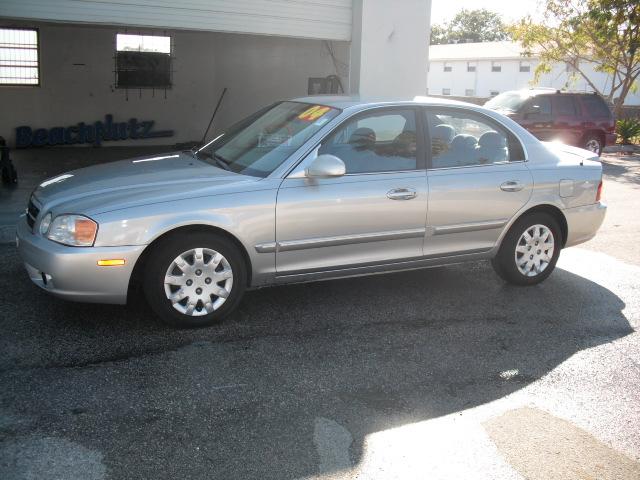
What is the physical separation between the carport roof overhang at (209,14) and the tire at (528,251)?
5851 mm

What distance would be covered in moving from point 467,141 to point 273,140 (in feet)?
5.43

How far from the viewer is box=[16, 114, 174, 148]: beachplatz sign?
15.0 metres

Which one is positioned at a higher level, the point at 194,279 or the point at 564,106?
the point at 564,106

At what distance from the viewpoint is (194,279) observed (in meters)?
5.00

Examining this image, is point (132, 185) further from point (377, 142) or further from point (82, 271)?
point (377, 142)

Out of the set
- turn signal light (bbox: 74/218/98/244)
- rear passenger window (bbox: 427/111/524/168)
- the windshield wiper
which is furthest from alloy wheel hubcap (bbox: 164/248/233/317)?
rear passenger window (bbox: 427/111/524/168)

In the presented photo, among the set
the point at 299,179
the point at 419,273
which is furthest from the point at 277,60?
the point at 299,179

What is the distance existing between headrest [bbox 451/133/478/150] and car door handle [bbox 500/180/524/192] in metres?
0.42

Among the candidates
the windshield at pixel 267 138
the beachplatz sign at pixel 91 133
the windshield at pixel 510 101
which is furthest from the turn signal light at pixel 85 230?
the windshield at pixel 510 101

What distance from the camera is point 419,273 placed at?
6852 millimetres

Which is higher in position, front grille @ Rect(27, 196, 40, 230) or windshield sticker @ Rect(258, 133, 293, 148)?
windshield sticker @ Rect(258, 133, 293, 148)

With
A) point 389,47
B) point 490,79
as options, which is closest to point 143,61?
point 389,47

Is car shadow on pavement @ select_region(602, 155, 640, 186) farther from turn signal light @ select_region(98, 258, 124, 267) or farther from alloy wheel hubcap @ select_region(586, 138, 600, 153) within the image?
turn signal light @ select_region(98, 258, 124, 267)

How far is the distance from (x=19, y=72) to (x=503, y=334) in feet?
42.4
